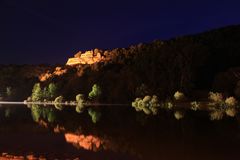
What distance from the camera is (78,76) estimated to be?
331 ft

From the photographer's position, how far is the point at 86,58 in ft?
414

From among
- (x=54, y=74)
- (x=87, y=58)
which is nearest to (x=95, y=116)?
(x=54, y=74)

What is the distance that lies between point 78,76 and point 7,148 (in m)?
85.2

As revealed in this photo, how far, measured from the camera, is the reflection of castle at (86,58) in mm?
120162

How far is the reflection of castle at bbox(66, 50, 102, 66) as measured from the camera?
120162 mm

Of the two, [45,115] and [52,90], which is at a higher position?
[52,90]

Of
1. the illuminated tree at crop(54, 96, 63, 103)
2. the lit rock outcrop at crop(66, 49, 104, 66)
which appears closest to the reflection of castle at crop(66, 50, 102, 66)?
the lit rock outcrop at crop(66, 49, 104, 66)

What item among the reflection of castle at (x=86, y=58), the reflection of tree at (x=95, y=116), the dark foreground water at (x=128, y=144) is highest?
the reflection of castle at (x=86, y=58)

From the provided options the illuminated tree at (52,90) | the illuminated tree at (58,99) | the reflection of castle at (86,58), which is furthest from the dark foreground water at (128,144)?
the reflection of castle at (86,58)

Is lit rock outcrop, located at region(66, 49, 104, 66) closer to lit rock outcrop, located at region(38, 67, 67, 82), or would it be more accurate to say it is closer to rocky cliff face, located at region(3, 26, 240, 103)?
lit rock outcrop, located at region(38, 67, 67, 82)

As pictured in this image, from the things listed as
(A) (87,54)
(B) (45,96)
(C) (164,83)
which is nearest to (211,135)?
(C) (164,83)

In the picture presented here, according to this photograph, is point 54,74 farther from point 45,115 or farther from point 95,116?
point 95,116

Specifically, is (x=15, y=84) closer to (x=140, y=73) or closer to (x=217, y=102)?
(x=140, y=73)

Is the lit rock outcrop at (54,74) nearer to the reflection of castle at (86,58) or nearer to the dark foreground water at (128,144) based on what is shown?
the reflection of castle at (86,58)
